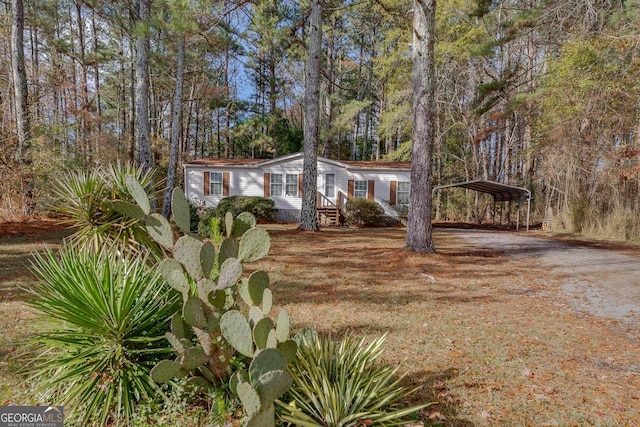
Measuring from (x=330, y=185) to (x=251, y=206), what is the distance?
4349 mm

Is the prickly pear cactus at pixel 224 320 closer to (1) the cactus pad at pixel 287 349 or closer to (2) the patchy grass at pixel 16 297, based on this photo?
(1) the cactus pad at pixel 287 349

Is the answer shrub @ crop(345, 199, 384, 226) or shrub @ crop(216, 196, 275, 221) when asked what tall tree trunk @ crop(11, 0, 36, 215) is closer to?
shrub @ crop(216, 196, 275, 221)

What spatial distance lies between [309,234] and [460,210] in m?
16.8

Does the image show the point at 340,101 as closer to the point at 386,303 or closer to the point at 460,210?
the point at 460,210

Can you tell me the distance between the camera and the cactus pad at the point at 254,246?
1877 millimetres

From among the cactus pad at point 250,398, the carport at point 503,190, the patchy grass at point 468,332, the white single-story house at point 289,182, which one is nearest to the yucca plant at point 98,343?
the patchy grass at point 468,332

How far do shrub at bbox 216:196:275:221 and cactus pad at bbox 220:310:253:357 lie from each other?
14.1m

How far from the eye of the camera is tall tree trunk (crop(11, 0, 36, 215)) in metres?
10.0

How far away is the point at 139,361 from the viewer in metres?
2.06

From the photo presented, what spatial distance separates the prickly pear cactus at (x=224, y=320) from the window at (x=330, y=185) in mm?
15525

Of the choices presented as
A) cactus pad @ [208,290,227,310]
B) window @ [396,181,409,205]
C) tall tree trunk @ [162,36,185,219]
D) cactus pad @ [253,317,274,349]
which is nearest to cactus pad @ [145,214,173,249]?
cactus pad @ [208,290,227,310]

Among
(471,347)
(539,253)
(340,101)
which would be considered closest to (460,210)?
(340,101)

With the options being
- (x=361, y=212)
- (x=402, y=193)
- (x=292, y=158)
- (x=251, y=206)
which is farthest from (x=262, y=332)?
(x=402, y=193)

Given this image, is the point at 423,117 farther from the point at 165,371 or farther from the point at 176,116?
the point at 176,116
